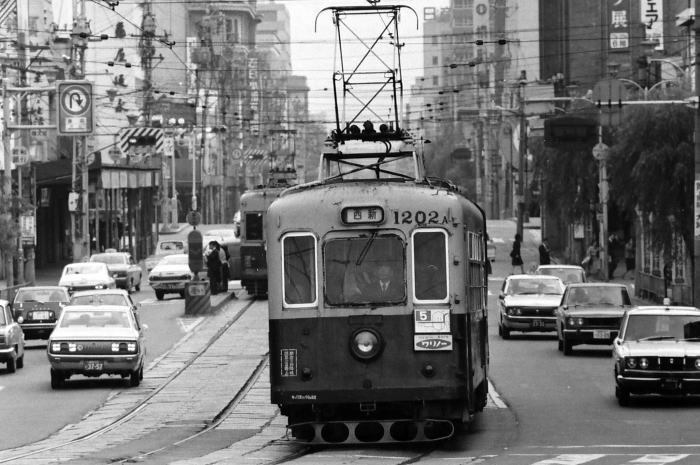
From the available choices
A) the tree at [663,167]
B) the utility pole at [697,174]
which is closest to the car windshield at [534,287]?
the utility pole at [697,174]

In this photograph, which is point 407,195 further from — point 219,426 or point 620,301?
point 620,301

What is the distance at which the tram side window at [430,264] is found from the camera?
711 inches

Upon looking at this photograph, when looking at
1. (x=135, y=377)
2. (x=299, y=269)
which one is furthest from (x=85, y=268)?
(x=299, y=269)

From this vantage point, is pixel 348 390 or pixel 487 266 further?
pixel 487 266

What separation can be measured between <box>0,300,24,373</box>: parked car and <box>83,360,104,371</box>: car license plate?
13.6ft

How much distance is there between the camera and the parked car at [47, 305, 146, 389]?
28812 mm

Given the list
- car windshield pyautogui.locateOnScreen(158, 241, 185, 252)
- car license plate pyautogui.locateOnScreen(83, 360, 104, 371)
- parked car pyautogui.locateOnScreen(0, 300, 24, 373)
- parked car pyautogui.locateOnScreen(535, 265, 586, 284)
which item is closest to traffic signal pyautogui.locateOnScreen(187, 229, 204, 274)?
parked car pyautogui.locateOnScreen(535, 265, 586, 284)

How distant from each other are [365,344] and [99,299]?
19.3 metres

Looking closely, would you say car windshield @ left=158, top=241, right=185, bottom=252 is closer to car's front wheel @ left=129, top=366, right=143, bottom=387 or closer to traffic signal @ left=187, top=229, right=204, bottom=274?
traffic signal @ left=187, top=229, right=204, bottom=274

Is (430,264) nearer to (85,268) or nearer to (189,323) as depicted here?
(189,323)

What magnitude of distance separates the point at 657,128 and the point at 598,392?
2341 centimetres

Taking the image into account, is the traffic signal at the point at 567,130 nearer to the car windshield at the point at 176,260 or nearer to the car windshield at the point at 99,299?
the car windshield at the point at 99,299

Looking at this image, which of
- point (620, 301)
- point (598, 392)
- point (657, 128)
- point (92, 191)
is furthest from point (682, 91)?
point (92, 191)

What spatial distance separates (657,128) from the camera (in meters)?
48.6
